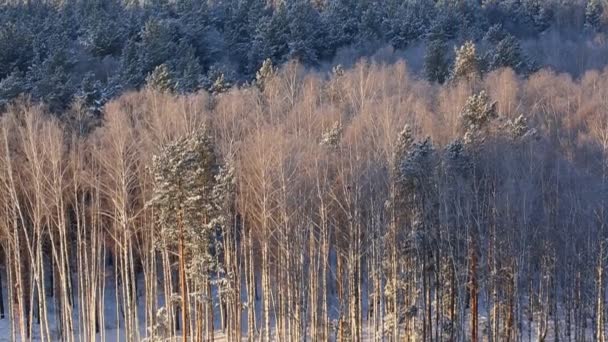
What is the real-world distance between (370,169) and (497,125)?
315 inches

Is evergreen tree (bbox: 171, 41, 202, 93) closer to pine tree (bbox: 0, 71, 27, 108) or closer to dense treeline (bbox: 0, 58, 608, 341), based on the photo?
pine tree (bbox: 0, 71, 27, 108)

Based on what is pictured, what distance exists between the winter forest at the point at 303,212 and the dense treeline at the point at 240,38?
115 inches

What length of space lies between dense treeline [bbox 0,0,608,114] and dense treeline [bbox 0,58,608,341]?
36.5 feet

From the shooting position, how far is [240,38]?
61.4 metres

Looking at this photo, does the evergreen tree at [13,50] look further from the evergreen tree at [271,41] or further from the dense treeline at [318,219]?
the evergreen tree at [271,41]

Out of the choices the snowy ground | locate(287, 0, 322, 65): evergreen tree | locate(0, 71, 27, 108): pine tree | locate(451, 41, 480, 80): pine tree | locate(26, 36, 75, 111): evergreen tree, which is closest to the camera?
the snowy ground

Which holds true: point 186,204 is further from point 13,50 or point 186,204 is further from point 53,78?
point 13,50

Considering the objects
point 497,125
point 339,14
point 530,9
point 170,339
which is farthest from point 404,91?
point 530,9

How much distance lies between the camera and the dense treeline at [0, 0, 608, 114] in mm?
44188

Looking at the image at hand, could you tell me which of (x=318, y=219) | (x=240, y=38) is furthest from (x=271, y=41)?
(x=318, y=219)

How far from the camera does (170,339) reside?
88.6 ft

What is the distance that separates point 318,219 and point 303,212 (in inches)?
75.8

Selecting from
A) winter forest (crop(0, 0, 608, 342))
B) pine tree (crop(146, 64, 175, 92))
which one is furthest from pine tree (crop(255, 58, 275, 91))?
pine tree (crop(146, 64, 175, 92))

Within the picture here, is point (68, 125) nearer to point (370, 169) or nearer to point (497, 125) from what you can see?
point (370, 169)
